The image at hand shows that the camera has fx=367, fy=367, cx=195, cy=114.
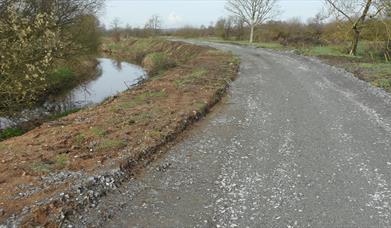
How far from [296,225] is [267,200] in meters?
0.81

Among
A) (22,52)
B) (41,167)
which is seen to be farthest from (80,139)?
(22,52)

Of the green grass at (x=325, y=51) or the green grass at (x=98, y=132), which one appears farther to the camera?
the green grass at (x=325, y=51)

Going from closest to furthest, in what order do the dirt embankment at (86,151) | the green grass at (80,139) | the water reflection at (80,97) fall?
the dirt embankment at (86,151) < the green grass at (80,139) < the water reflection at (80,97)

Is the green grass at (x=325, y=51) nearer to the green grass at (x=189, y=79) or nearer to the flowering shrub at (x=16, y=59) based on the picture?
the green grass at (x=189, y=79)

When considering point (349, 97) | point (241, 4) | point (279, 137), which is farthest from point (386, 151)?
point (241, 4)

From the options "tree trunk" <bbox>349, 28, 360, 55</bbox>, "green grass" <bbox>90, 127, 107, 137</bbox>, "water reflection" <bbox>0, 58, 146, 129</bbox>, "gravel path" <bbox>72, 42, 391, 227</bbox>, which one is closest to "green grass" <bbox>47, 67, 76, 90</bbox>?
"water reflection" <bbox>0, 58, 146, 129</bbox>

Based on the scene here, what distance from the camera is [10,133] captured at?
1230cm

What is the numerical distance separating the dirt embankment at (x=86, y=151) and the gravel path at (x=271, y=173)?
0.41 meters

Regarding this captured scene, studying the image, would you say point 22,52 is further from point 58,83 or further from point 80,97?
point 58,83

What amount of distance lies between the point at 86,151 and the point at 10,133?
6.11m

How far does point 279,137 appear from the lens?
9047 millimetres

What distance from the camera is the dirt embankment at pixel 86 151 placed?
553cm

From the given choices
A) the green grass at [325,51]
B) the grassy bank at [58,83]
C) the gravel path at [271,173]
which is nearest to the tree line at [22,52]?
the grassy bank at [58,83]

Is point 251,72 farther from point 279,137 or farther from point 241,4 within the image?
point 241,4
